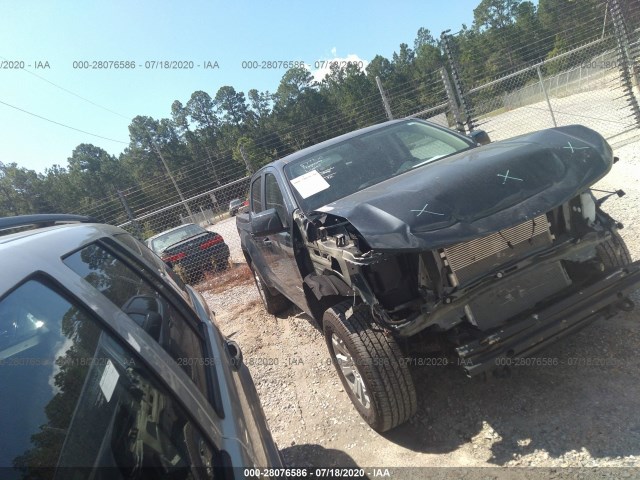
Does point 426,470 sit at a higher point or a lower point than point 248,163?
lower

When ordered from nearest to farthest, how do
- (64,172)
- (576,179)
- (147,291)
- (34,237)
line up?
(34,237)
(147,291)
(576,179)
(64,172)

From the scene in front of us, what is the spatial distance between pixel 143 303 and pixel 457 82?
23.7ft

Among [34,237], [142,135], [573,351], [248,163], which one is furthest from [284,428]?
[142,135]

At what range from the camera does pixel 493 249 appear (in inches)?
98.2

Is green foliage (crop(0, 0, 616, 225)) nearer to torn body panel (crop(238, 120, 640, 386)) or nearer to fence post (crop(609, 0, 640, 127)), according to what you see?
fence post (crop(609, 0, 640, 127))

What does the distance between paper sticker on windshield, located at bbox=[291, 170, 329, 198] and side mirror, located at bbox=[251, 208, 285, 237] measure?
294 millimetres

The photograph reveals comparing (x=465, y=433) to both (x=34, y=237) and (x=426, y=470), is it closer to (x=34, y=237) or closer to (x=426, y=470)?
(x=426, y=470)

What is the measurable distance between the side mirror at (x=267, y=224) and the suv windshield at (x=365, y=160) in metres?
0.27

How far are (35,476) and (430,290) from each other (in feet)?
6.66

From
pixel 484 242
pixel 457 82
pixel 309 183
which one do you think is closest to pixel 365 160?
pixel 309 183

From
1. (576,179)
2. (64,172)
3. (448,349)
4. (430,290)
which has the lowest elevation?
(448,349)

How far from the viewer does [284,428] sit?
3332mm

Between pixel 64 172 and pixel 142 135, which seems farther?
pixel 142 135

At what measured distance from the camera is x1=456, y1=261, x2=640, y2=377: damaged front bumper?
2.26 meters
